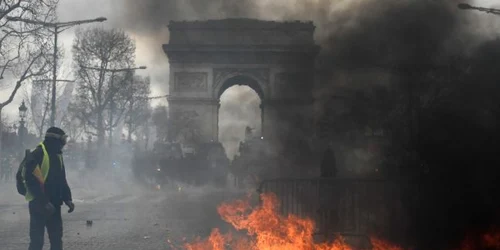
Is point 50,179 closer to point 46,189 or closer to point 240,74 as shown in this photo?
point 46,189

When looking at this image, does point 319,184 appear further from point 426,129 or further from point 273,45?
point 273,45

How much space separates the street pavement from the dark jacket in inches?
90.3

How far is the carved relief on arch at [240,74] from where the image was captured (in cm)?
4125

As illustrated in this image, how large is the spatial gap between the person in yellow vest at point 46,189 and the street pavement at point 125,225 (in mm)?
2233

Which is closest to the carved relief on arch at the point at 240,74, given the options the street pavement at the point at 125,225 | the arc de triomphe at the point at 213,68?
the arc de triomphe at the point at 213,68


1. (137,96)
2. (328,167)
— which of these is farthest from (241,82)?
(328,167)

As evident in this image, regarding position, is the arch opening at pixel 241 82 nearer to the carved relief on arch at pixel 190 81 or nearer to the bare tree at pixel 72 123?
the carved relief on arch at pixel 190 81

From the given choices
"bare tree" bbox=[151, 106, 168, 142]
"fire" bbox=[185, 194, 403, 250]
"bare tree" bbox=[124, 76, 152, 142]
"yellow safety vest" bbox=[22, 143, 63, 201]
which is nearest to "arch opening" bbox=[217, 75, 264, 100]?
"bare tree" bbox=[151, 106, 168, 142]

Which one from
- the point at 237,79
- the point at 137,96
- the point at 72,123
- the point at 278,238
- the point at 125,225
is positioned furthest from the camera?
the point at 72,123

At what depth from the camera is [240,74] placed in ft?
139

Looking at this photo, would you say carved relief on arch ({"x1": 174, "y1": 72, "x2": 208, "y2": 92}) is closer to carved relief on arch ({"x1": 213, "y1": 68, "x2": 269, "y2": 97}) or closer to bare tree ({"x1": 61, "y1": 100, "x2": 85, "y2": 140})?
carved relief on arch ({"x1": 213, "y1": 68, "x2": 269, "y2": 97})

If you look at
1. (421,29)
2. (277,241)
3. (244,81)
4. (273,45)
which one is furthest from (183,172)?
(277,241)

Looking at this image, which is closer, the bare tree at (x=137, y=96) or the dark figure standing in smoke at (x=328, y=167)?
the dark figure standing in smoke at (x=328, y=167)

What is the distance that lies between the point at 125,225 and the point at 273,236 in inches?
239
